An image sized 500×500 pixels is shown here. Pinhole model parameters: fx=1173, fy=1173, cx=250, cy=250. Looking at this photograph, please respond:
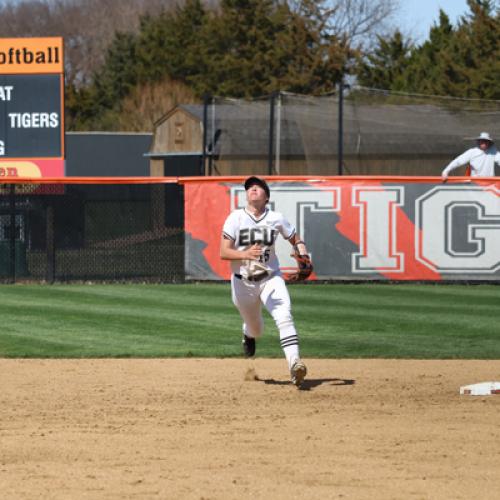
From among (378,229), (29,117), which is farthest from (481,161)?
(29,117)

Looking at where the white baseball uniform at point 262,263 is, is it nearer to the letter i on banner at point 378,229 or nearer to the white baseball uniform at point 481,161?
the letter i on banner at point 378,229

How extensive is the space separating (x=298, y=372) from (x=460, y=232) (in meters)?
9.60

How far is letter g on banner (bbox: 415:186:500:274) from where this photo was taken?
18031 millimetres

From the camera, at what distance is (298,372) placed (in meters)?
8.96

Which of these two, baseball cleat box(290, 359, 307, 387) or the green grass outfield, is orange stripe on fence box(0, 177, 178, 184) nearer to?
the green grass outfield

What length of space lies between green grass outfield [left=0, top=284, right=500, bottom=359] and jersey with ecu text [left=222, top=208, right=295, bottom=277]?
2.06m

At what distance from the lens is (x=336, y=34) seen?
215 feet

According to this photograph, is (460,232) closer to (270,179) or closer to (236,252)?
(270,179)

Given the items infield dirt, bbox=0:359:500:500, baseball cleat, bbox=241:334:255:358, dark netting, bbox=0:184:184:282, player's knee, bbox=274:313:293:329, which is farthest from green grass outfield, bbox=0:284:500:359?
player's knee, bbox=274:313:293:329

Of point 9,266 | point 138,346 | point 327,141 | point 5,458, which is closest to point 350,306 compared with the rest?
point 138,346

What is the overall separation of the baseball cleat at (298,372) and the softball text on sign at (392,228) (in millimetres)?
8922

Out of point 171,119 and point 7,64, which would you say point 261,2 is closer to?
point 171,119

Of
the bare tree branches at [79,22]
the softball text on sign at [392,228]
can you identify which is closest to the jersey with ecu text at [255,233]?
the softball text on sign at [392,228]

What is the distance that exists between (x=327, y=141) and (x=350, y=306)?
25.1 ft
